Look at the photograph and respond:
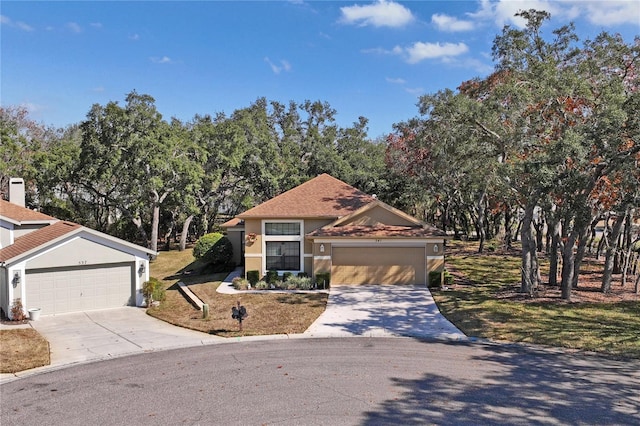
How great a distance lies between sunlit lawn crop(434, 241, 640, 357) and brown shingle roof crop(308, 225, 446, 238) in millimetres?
2944

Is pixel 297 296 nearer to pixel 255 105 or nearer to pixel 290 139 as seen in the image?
pixel 290 139

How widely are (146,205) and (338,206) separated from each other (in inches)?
707

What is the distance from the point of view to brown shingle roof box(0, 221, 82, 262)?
1906 cm

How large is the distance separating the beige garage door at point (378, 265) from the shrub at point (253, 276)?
3752 mm

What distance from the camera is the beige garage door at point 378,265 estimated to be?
23.2 meters

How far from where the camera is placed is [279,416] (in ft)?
31.0

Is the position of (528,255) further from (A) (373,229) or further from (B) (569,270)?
(A) (373,229)

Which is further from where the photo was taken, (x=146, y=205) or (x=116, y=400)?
(x=146, y=205)

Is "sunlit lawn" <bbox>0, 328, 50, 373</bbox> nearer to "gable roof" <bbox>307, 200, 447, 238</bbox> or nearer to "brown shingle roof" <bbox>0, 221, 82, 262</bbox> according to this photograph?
"brown shingle roof" <bbox>0, 221, 82, 262</bbox>

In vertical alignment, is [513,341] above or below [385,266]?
below

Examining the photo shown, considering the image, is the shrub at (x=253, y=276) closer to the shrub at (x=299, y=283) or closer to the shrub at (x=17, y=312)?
the shrub at (x=299, y=283)

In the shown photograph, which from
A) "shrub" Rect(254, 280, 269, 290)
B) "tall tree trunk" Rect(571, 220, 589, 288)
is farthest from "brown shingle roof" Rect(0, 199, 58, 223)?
"tall tree trunk" Rect(571, 220, 589, 288)

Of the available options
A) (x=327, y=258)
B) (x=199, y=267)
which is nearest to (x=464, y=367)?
(x=327, y=258)

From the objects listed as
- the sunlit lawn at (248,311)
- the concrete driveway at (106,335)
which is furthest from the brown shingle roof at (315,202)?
the concrete driveway at (106,335)
